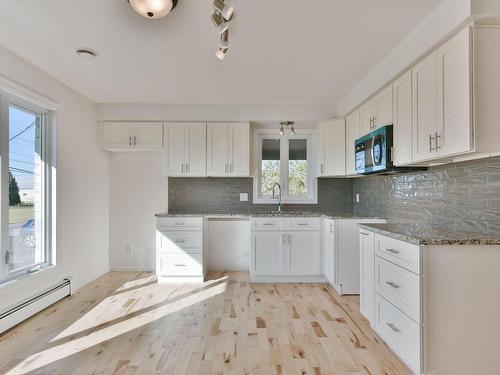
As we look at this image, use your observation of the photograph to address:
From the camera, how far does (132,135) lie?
13.1 feet

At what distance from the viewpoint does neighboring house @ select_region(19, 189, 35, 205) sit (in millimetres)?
2850

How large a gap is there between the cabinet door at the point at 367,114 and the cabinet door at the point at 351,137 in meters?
0.13

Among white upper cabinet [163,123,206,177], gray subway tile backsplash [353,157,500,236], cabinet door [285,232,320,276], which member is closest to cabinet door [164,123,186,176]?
white upper cabinet [163,123,206,177]

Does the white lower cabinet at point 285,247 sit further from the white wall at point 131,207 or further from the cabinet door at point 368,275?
the white wall at point 131,207

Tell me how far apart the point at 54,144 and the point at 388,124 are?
3.46 m

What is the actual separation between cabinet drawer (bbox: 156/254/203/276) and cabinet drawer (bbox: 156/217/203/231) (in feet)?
1.17

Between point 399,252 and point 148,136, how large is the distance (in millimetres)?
3354

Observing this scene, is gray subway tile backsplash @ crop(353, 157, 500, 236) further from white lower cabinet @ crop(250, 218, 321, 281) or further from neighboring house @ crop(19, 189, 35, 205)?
neighboring house @ crop(19, 189, 35, 205)

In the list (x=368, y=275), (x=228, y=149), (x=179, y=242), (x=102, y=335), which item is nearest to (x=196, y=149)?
Result: (x=228, y=149)

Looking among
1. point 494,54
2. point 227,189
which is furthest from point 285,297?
point 494,54

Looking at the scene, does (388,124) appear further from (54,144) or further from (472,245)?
(54,144)

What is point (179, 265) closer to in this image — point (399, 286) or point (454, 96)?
point (399, 286)

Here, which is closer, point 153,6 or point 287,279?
point 153,6

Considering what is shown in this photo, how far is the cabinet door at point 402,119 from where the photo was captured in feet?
7.84
